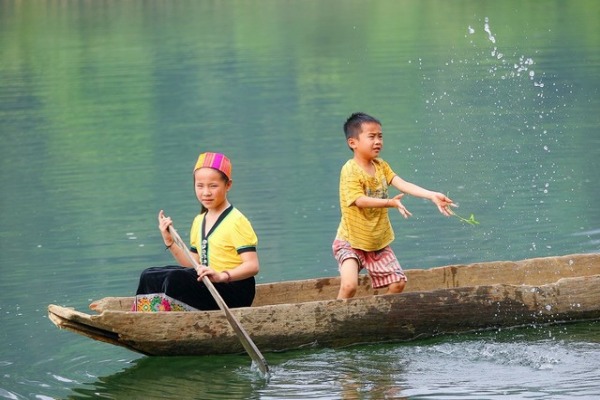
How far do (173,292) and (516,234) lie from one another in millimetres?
4116

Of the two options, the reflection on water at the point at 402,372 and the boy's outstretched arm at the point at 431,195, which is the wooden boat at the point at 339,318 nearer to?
the reflection on water at the point at 402,372

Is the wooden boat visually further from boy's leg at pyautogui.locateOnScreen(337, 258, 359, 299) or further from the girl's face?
the girl's face

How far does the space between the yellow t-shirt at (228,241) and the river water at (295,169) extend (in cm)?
56

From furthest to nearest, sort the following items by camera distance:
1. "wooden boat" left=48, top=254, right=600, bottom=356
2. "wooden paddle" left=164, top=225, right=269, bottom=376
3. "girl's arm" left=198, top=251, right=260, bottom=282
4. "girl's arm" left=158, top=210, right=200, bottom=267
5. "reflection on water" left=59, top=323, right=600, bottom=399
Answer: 1. "girl's arm" left=198, top=251, right=260, bottom=282
2. "girl's arm" left=158, top=210, right=200, bottom=267
3. "wooden boat" left=48, top=254, right=600, bottom=356
4. "wooden paddle" left=164, top=225, right=269, bottom=376
5. "reflection on water" left=59, top=323, right=600, bottom=399

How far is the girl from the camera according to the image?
23.6 ft

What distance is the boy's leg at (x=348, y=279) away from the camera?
7.66 m

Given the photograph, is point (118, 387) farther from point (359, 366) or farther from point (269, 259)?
point (269, 259)

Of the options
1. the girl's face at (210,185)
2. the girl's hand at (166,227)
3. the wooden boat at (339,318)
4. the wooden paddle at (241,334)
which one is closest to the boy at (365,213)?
the wooden boat at (339,318)

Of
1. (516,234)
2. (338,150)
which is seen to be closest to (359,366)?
(516,234)

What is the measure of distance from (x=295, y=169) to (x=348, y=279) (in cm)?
632

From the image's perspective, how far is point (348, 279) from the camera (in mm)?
7664

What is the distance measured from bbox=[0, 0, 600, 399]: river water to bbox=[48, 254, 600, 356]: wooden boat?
0.32 feet

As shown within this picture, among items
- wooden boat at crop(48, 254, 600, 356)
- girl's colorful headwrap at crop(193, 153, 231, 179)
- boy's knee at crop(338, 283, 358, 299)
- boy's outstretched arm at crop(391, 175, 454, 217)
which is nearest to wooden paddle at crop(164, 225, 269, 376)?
wooden boat at crop(48, 254, 600, 356)

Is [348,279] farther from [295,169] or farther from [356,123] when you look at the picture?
[295,169]
